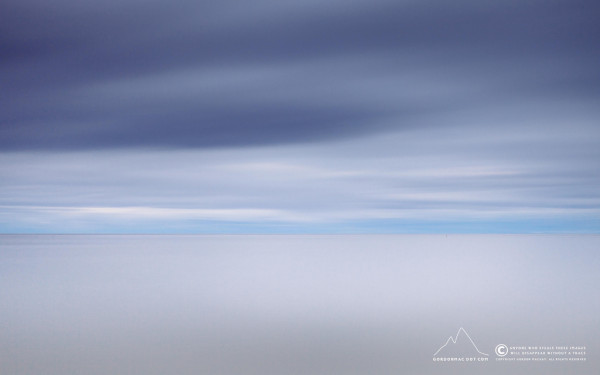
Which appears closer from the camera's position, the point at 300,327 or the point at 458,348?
the point at 458,348

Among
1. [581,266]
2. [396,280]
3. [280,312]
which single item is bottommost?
[280,312]

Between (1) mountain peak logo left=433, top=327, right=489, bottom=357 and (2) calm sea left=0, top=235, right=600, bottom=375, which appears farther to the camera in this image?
(1) mountain peak logo left=433, top=327, right=489, bottom=357

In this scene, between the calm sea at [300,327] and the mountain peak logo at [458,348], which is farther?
the mountain peak logo at [458,348]

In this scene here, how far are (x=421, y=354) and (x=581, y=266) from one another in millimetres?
12138

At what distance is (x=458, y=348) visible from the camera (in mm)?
5949

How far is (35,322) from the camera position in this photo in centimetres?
731

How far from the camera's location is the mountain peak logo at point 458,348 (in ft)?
19.0

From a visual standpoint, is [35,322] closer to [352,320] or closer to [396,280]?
[352,320]

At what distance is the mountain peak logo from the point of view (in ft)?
19.0

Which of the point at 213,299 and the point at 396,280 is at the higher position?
the point at 396,280

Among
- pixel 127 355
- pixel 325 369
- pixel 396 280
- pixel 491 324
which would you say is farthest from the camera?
pixel 396 280

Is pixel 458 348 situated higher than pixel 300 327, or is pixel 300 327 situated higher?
pixel 300 327

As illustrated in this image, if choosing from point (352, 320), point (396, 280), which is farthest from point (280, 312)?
point (396, 280)

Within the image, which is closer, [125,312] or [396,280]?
[125,312]
